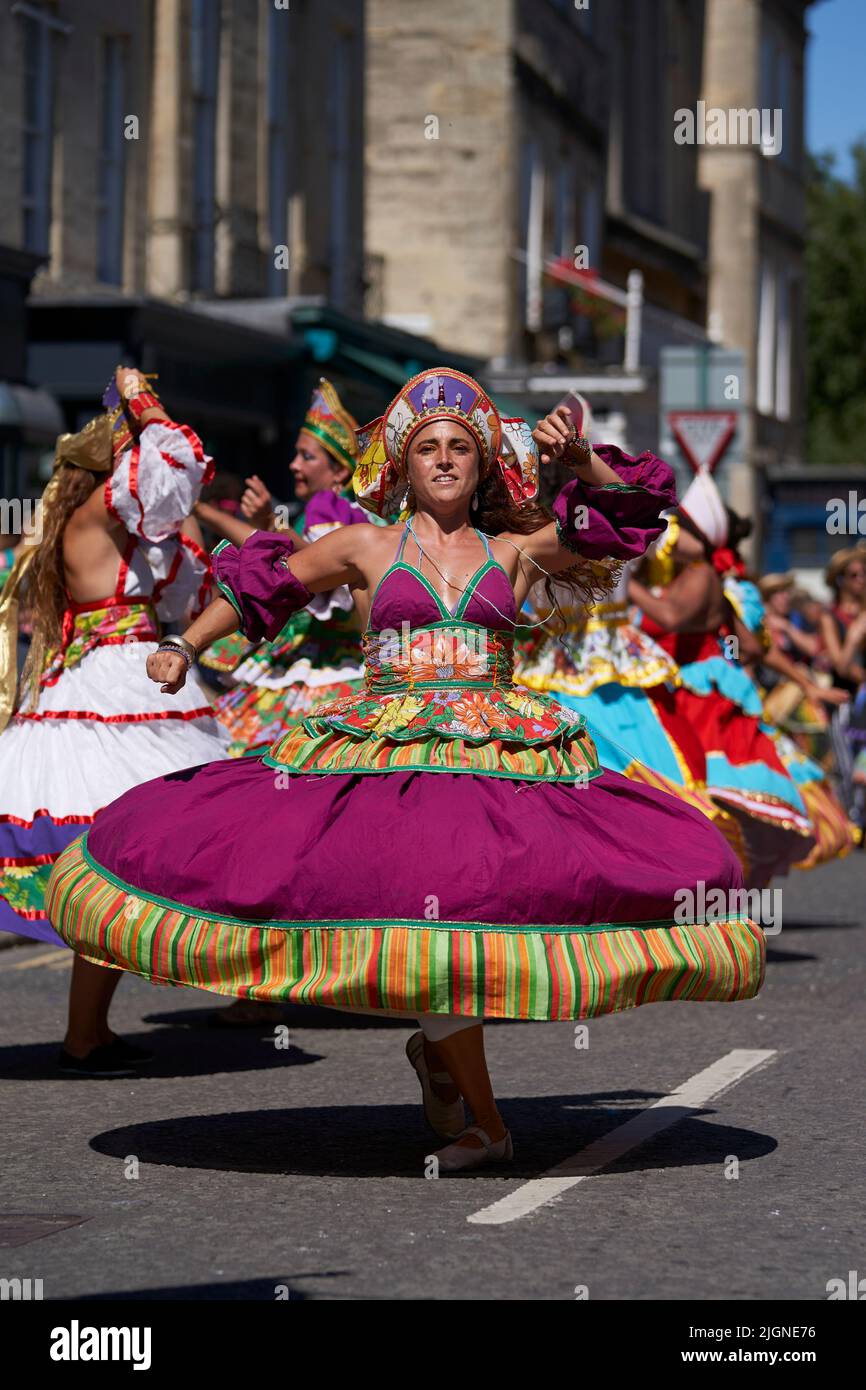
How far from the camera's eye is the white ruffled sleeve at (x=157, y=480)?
8.33 m

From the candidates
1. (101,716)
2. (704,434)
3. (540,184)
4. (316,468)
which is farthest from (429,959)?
(540,184)

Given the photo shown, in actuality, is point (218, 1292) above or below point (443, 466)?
below

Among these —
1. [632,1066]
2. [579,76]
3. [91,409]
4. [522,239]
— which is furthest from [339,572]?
[579,76]

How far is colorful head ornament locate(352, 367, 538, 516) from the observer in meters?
6.86

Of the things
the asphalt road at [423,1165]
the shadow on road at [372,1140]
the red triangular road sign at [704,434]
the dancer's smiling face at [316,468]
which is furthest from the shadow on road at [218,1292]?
the red triangular road sign at [704,434]

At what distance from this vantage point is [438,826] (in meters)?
6.13

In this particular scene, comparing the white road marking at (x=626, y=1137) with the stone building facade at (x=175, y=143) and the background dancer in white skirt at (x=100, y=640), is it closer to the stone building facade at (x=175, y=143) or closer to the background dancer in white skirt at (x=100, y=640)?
the background dancer in white skirt at (x=100, y=640)

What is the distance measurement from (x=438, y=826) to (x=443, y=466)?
1.16 metres

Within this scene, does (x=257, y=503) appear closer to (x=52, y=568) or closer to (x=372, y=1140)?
(x=52, y=568)

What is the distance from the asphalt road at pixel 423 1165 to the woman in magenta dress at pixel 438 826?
1.45ft

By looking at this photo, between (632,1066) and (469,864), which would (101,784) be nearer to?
(632,1066)

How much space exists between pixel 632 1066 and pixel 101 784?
6.41ft

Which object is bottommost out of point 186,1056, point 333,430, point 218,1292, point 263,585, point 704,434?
point 186,1056
